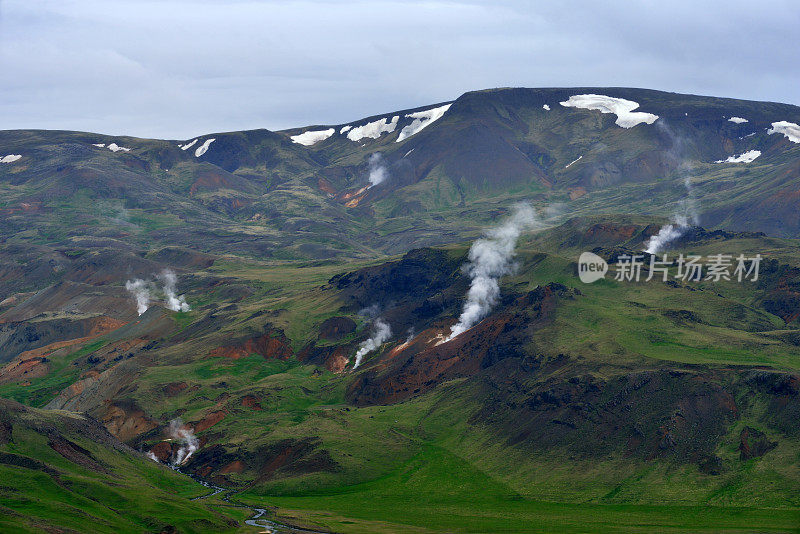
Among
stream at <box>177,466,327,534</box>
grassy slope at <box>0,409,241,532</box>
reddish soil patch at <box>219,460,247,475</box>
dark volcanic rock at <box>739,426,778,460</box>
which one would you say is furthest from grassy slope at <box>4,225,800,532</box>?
grassy slope at <box>0,409,241,532</box>

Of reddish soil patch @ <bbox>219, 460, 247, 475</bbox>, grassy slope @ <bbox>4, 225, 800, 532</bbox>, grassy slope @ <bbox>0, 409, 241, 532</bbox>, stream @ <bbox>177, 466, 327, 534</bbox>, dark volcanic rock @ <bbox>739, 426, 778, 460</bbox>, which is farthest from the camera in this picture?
reddish soil patch @ <bbox>219, 460, 247, 475</bbox>

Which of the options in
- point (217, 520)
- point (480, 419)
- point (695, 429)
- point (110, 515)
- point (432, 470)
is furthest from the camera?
point (480, 419)

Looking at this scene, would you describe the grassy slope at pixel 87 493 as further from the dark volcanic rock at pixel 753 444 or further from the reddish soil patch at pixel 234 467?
the dark volcanic rock at pixel 753 444

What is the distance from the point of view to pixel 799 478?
457 ft

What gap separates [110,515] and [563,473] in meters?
81.8

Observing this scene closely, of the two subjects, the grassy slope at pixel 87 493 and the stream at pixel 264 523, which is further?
the stream at pixel 264 523

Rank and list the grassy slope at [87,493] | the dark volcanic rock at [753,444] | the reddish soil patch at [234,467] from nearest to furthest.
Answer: the grassy slope at [87,493] → the dark volcanic rock at [753,444] → the reddish soil patch at [234,467]

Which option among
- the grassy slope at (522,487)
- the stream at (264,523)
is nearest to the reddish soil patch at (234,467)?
the grassy slope at (522,487)

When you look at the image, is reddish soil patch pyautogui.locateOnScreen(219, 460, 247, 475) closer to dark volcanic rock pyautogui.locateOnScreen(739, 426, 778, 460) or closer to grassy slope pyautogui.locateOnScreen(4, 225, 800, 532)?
grassy slope pyautogui.locateOnScreen(4, 225, 800, 532)

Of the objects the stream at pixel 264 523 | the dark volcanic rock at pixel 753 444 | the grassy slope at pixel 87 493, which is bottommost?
the stream at pixel 264 523

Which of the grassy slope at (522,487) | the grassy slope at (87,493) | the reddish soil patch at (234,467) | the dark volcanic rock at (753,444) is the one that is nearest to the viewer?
the grassy slope at (87,493)

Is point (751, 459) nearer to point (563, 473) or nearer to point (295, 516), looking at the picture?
point (563, 473)

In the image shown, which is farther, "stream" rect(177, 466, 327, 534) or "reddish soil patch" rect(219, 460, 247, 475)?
"reddish soil patch" rect(219, 460, 247, 475)

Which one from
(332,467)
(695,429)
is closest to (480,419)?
(332,467)
